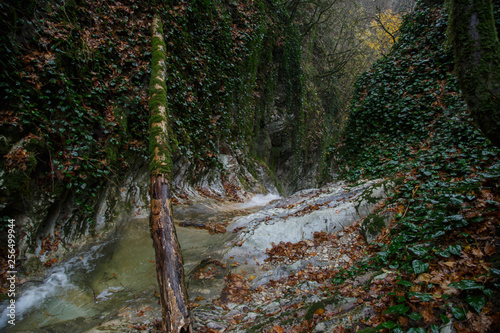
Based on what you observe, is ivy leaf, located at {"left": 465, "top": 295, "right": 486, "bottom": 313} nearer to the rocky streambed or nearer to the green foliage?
the rocky streambed

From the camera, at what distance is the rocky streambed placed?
119 inches

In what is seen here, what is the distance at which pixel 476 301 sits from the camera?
5.21ft

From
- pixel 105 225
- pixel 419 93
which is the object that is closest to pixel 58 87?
pixel 105 225

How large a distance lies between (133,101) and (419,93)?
896cm

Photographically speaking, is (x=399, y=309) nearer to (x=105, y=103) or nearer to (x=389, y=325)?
(x=389, y=325)

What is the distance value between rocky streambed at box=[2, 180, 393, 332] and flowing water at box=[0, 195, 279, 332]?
0.6 inches

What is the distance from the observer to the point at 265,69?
14305mm

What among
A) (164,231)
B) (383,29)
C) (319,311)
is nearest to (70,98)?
(164,231)

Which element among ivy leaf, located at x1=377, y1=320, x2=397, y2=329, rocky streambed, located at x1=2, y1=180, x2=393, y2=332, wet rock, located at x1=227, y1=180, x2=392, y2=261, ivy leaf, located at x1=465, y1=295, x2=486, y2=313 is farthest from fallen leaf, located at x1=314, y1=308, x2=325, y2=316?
wet rock, located at x1=227, y1=180, x2=392, y2=261

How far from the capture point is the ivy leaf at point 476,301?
1.55 m

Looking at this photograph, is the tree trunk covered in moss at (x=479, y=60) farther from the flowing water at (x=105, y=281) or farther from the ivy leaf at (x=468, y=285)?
the flowing water at (x=105, y=281)

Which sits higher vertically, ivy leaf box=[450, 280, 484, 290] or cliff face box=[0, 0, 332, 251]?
cliff face box=[0, 0, 332, 251]

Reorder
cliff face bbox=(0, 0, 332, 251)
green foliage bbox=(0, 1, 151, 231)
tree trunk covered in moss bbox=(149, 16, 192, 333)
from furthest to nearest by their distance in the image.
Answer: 1. cliff face bbox=(0, 0, 332, 251)
2. green foliage bbox=(0, 1, 151, 231)
3. tree trunk covered in moss bbox=(149, 16, 192, 333)

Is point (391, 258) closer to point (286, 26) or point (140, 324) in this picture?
point (140, 324)
